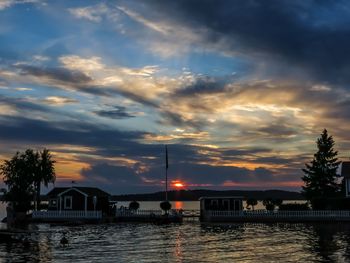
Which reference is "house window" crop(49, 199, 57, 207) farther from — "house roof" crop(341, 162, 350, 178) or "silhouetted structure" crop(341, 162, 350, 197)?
"house roof" crop(341, 162, 350, 178)

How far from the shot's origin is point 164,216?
266 ft

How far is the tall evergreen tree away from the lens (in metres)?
87.1

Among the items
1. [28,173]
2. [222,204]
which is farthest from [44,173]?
[222,204]

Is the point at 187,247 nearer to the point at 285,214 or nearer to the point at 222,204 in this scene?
the point at 285,214

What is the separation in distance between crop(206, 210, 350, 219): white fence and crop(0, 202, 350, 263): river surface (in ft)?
42.4

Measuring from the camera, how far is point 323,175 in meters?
87.8

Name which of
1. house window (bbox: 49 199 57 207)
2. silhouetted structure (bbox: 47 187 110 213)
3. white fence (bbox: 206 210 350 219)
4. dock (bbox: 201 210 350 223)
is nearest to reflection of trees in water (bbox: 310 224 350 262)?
dock (bbox: 201 210 350 223)

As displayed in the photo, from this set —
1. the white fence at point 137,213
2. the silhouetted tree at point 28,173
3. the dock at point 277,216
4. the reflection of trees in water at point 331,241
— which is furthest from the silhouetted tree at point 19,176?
the reflection of trees in water at point 331,241

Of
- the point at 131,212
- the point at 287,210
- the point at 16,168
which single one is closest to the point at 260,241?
the point at 287,210

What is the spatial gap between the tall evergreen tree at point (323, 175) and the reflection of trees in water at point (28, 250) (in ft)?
163

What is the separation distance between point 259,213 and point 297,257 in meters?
40.5

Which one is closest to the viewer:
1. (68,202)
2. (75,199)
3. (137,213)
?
(137,213)

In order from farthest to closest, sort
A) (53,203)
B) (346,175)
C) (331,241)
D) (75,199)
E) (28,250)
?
(53,203) → (75,199) → (346,175) → (331,241) → (28,250)

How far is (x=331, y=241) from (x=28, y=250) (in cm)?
2761
